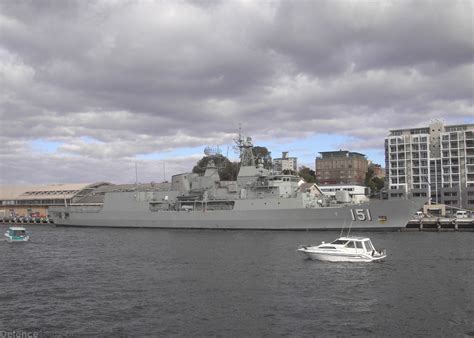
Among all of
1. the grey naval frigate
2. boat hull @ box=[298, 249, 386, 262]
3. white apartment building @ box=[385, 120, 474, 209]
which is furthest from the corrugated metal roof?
boat hull @ box=[298, 249, 386, 262]

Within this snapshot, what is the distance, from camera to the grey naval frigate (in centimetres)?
4516

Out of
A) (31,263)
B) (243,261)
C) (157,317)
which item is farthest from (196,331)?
(31,263)

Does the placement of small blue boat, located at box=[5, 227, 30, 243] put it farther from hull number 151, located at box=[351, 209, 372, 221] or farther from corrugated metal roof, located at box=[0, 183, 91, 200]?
corrugated metal roof, located at box=[0, 183, 91, 200]

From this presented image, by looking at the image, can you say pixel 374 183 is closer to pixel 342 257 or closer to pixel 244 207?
pixel 244 207

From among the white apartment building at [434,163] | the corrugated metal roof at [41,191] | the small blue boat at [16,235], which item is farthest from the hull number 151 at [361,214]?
the corrugated metal roof at [41,191]

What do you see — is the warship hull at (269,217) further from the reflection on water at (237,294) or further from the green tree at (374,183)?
the green tree at (374,183)

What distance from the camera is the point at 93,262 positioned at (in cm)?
2733

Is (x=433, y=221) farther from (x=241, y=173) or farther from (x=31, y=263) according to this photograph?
(x=31, y=263)

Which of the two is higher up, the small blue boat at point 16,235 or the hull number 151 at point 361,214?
the hull number 151 at point 361,214

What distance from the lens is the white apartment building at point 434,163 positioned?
82.6 m

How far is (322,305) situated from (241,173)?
39510 millimetres

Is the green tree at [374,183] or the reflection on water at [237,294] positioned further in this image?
the green tree at [374,183]

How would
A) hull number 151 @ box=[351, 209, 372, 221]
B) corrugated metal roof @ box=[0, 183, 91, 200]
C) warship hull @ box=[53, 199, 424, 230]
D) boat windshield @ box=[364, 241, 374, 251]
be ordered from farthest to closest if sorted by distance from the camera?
corrugated metal roof @ box=[0, 183, 91, 200], hull number 151 @ box=[351, 209, 372, 221], warship hull @ box=[53, 199, 424, 230], boat windshield @ box=[364, 241, 374, 251]

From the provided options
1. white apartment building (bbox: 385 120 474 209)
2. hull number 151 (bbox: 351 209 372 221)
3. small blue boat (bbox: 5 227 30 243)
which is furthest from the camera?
white apartment building (bbox: 385 120 474 209)
